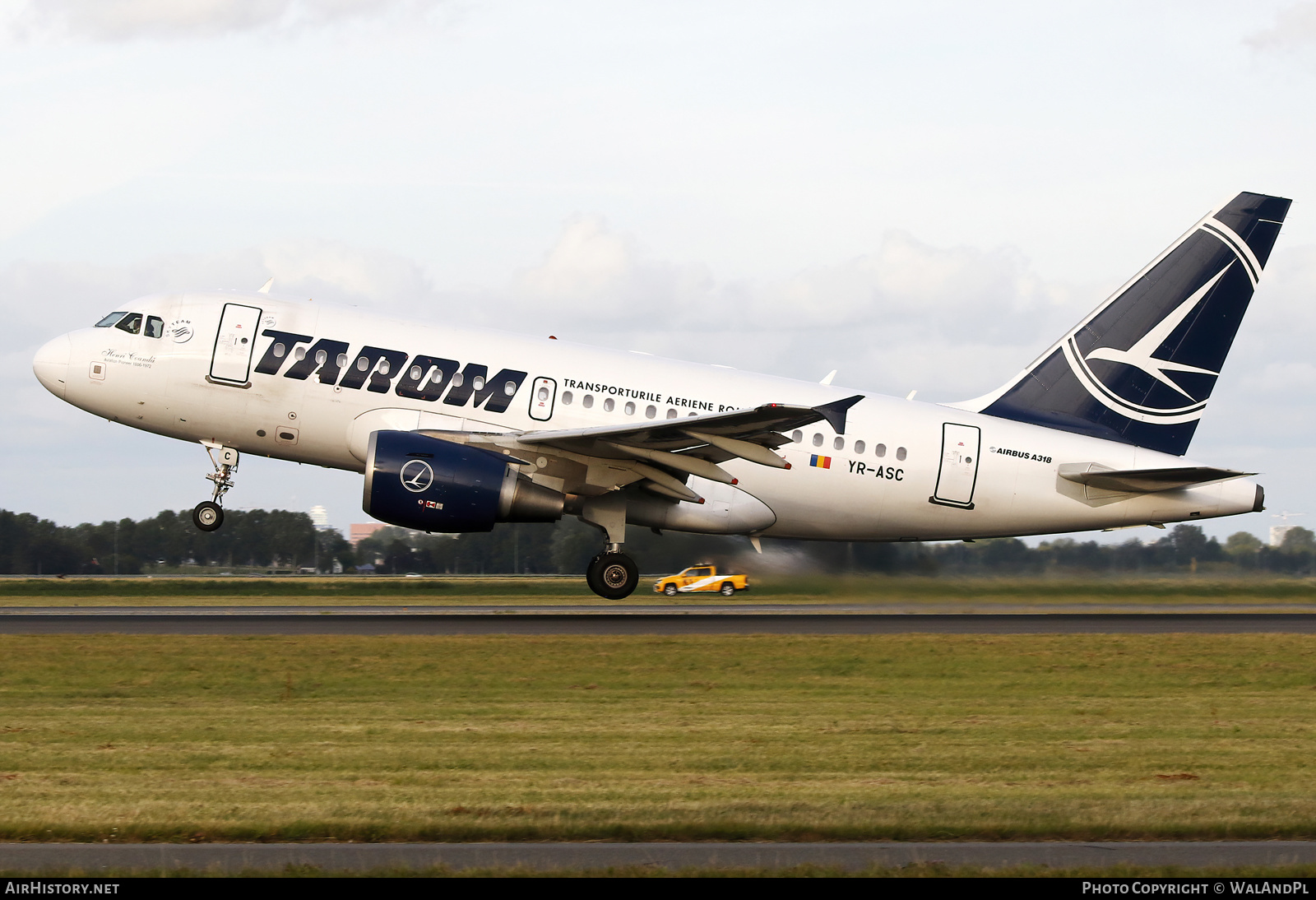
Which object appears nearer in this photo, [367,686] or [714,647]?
[367,686]

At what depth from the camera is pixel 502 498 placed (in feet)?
81.6

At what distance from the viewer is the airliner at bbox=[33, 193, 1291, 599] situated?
2522cm

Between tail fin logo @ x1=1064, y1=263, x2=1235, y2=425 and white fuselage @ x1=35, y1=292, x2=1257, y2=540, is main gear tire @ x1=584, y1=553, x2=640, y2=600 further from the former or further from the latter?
tail fin logo @ x1=1064, y1=263, x2=1235, y2=425

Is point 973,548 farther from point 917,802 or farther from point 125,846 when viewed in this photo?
point 125,846

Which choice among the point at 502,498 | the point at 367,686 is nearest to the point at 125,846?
the point at 367,686

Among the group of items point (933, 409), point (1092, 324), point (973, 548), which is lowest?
point (973, 548)

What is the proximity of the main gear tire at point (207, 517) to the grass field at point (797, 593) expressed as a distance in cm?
927

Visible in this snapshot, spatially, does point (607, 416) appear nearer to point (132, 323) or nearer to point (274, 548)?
point (132, 323)

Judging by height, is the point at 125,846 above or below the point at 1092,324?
below

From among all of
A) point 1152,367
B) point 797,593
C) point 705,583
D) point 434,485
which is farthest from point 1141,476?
point 705,583

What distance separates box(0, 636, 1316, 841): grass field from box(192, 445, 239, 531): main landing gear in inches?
205

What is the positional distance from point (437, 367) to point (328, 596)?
18410mm

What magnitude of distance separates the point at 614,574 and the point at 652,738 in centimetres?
1355

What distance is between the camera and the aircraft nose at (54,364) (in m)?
26.8
